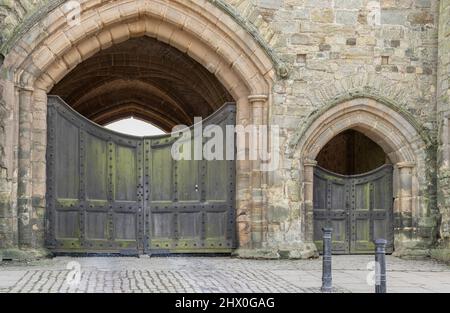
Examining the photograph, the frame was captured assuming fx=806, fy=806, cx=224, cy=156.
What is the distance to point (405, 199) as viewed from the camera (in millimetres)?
12391

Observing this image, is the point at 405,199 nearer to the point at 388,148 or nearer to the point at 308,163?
the point at 388,148

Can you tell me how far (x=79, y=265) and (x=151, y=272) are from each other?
45.3 inches

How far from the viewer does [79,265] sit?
10062mm

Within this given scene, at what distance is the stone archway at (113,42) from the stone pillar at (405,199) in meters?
2.33

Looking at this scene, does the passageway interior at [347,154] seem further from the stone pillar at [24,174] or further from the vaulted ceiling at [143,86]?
the stone pillar at [24,174]

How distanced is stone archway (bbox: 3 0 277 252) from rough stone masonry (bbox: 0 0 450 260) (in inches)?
0.6

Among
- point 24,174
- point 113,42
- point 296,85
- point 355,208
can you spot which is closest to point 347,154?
point 355,208

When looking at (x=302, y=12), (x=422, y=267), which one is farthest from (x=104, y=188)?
(x=422, y=267)

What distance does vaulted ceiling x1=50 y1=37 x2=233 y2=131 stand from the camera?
14.8 meters

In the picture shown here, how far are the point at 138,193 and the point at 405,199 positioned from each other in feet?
13.4

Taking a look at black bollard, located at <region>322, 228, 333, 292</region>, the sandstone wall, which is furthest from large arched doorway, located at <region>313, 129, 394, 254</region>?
black bollard, located at <region>322, 228, 333, 292</region>

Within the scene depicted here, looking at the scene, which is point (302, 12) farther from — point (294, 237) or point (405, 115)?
point (294, 237)

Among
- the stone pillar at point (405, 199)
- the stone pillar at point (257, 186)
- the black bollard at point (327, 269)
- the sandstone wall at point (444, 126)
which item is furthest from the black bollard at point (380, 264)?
the stone pillar at point (405, 199)
